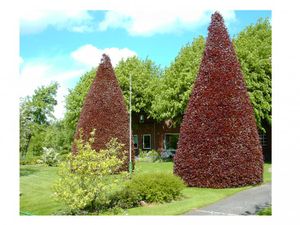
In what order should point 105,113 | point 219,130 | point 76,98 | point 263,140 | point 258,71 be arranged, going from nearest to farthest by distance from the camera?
point 219,130 → point 105,113 → point 258,71 → point 263,140 → point 76,98

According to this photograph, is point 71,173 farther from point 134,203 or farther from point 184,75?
point 184,75

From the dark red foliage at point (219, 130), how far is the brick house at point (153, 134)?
1861cm

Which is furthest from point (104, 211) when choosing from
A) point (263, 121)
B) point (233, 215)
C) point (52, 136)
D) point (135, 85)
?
point (52, 136)

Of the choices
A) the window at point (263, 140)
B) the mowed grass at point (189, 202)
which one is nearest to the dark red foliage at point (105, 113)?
the mowed grass at point (189, 202)

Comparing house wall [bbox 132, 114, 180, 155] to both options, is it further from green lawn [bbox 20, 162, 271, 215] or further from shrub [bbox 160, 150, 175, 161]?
green lawn [bbox 20, 162, 271, 215]

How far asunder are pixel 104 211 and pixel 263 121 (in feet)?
54.9

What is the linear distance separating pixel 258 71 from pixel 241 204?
1304 cm

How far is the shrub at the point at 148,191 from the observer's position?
1376cm

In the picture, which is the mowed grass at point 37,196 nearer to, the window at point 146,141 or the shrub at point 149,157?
the shrub at point 149,157

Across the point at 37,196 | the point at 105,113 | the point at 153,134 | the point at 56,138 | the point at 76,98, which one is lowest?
the point at 37,196

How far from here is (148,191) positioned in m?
13.8

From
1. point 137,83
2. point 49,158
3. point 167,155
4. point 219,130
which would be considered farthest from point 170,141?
point 219,130

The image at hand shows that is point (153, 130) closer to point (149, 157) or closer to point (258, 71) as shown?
point (149, 157)
